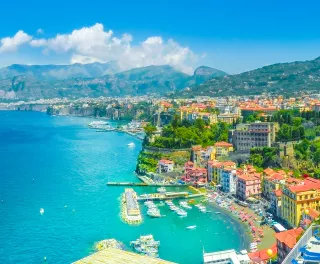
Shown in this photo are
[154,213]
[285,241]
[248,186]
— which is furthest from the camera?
[248,186]

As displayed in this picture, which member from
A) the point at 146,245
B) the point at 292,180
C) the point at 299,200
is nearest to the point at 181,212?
the point at 146,245

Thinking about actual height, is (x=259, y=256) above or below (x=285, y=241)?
below

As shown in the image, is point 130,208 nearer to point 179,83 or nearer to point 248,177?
point 248,177

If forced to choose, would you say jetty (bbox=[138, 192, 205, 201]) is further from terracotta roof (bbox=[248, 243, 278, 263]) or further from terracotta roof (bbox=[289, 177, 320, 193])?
terracotta roof (bbox=[248, 243, 278, 263])

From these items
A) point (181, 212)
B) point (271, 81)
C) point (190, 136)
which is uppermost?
point (271, 81)

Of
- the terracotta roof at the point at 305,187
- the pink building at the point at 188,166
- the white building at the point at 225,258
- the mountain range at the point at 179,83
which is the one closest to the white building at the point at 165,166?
the pink building at the point at 188,166

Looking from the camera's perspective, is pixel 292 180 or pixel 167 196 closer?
pixel 292 180
